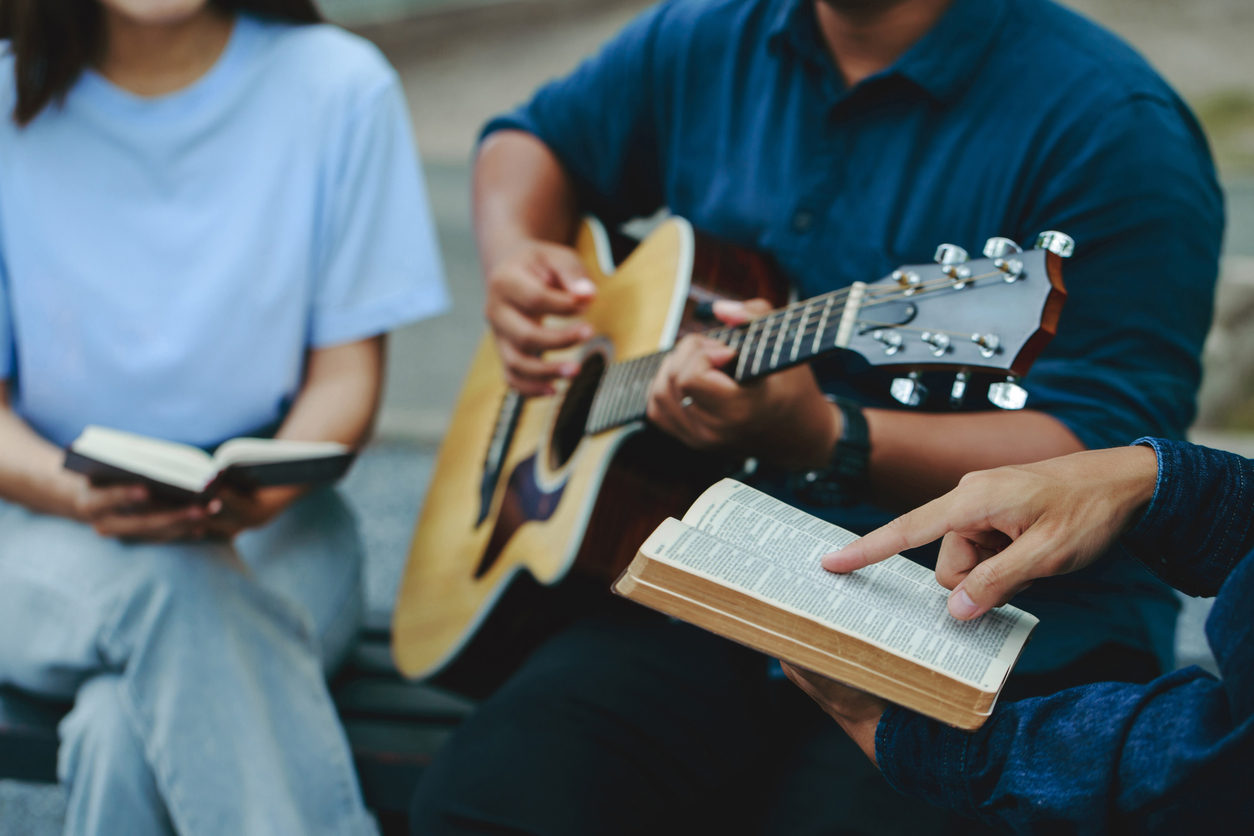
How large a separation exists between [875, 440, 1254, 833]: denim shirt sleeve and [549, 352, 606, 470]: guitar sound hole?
77 cm

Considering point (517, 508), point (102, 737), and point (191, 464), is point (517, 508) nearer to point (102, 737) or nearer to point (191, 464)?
point (191, 464)

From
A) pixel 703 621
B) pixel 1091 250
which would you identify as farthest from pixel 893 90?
pixel 703 621

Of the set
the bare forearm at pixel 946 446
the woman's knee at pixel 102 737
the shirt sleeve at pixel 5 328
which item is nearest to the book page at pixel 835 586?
the bare forearm at pixel 946 446

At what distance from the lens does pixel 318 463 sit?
144 cm

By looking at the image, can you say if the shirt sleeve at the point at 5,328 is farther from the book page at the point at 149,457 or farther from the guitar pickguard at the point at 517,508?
the guitar pickguard at the point at 517,508

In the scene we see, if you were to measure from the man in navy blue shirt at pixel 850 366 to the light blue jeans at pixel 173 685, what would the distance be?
0.22 metres

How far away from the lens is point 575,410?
5.18 feet

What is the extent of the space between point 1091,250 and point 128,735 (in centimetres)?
126

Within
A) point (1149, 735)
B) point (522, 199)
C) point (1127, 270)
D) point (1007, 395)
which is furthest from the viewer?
point (522, 199)

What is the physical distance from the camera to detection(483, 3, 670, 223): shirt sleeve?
174 centimetres

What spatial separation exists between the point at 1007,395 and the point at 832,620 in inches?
10.5

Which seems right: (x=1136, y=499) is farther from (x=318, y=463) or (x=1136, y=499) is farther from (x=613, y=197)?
(x=613, y=197)

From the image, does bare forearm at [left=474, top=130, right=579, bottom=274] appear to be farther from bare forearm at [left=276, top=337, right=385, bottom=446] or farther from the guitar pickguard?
the guitar pickguard

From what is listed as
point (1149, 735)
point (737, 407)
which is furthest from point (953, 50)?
point (1149, 735)
